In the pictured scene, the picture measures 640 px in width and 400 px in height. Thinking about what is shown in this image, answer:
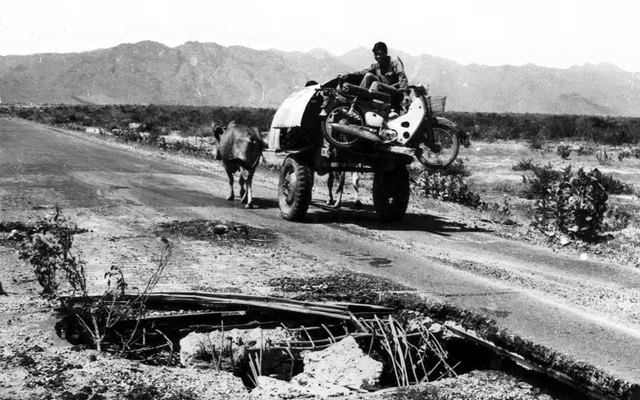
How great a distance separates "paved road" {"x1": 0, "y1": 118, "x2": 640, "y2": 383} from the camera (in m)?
6.23

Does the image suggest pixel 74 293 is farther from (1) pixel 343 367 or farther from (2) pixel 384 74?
(2) pixel 384 74

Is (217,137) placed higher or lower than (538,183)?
higher

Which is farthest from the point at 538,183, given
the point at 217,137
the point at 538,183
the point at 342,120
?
the point at 342,120

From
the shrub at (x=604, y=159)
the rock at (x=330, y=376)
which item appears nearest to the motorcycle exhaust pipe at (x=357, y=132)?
the rock at (x=330, y=376)

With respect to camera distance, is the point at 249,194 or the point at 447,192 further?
the point at 447,192

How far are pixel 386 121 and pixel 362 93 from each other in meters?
0.56

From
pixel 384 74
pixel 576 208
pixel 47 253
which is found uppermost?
pixel 384 74

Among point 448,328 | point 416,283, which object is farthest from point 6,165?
point 448,328

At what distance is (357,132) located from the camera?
1087 cm

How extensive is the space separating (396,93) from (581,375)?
6847 millimetres

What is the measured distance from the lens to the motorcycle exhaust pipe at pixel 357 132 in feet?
35.6

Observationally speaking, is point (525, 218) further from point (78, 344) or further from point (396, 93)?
point (78, 344)

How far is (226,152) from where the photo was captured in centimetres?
1373

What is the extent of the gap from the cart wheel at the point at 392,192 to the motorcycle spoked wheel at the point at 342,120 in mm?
1261
